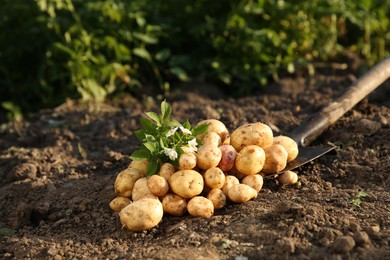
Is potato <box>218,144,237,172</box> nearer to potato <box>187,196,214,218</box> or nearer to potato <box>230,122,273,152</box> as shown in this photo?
potato <box>230,122,273,152</box>

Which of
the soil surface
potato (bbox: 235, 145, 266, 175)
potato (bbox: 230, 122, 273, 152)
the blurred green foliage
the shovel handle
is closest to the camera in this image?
the soil surface

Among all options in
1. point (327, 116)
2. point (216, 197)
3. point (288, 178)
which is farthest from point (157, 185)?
point (327, 116)

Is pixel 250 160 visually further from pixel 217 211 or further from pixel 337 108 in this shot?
pixel 337 108

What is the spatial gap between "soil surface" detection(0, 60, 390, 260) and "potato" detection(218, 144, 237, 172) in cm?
21

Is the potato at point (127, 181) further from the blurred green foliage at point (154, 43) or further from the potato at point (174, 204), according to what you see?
the blurred green foliage at point (154, 43)

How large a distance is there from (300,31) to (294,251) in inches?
143

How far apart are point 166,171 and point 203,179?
0.66 feet

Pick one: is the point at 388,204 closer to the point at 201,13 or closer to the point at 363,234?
the point at 363,234

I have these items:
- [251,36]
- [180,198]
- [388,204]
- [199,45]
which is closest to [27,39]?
[199,45]

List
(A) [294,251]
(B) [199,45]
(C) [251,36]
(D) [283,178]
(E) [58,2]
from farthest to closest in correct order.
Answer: (B) [199,45]
(C) [251,36]
(E) [58,2]
(D) [283,178]
(A) [294,251]

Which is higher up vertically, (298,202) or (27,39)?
(27,39)

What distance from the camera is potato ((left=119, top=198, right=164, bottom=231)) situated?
2.99 metres

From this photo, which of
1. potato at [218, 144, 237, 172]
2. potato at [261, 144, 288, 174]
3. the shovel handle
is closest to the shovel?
the shovel handle

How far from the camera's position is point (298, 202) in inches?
127
